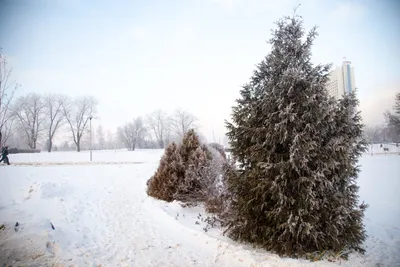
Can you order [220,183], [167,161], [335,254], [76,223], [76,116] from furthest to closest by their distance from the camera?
[76,116] < [167,161] < [220,183] < [76,223] < [335,254]

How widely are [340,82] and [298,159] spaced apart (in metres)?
2.40

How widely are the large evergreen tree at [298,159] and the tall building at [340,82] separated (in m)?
0.21

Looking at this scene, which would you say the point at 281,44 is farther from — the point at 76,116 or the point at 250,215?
the point at 76,116

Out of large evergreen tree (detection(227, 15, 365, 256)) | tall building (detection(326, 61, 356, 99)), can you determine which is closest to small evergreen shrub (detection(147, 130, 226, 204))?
large evergreen tree (detection(227, 15, 365, 256))

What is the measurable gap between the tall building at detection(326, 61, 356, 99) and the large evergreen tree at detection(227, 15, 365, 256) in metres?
0.21

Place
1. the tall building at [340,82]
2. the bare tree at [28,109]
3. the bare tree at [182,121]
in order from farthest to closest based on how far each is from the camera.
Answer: the bare tree at [182,121] < the bare tree at [28,109] < the tall building at [340,82]

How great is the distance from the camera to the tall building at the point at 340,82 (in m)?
4.84

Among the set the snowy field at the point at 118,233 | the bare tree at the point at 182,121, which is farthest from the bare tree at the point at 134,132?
the snowy field at the point at 118,233

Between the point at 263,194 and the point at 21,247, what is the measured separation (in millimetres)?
4963

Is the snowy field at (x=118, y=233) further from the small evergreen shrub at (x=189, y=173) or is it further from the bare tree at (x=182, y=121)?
the bare tree at (x=182, y=121)

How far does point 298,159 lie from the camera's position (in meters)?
4.36

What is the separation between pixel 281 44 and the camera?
5070 mm

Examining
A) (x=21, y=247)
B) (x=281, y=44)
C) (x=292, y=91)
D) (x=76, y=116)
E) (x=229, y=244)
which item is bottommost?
(x=229, y=244)

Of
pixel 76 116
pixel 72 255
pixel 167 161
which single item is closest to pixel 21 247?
pixel 72 255
